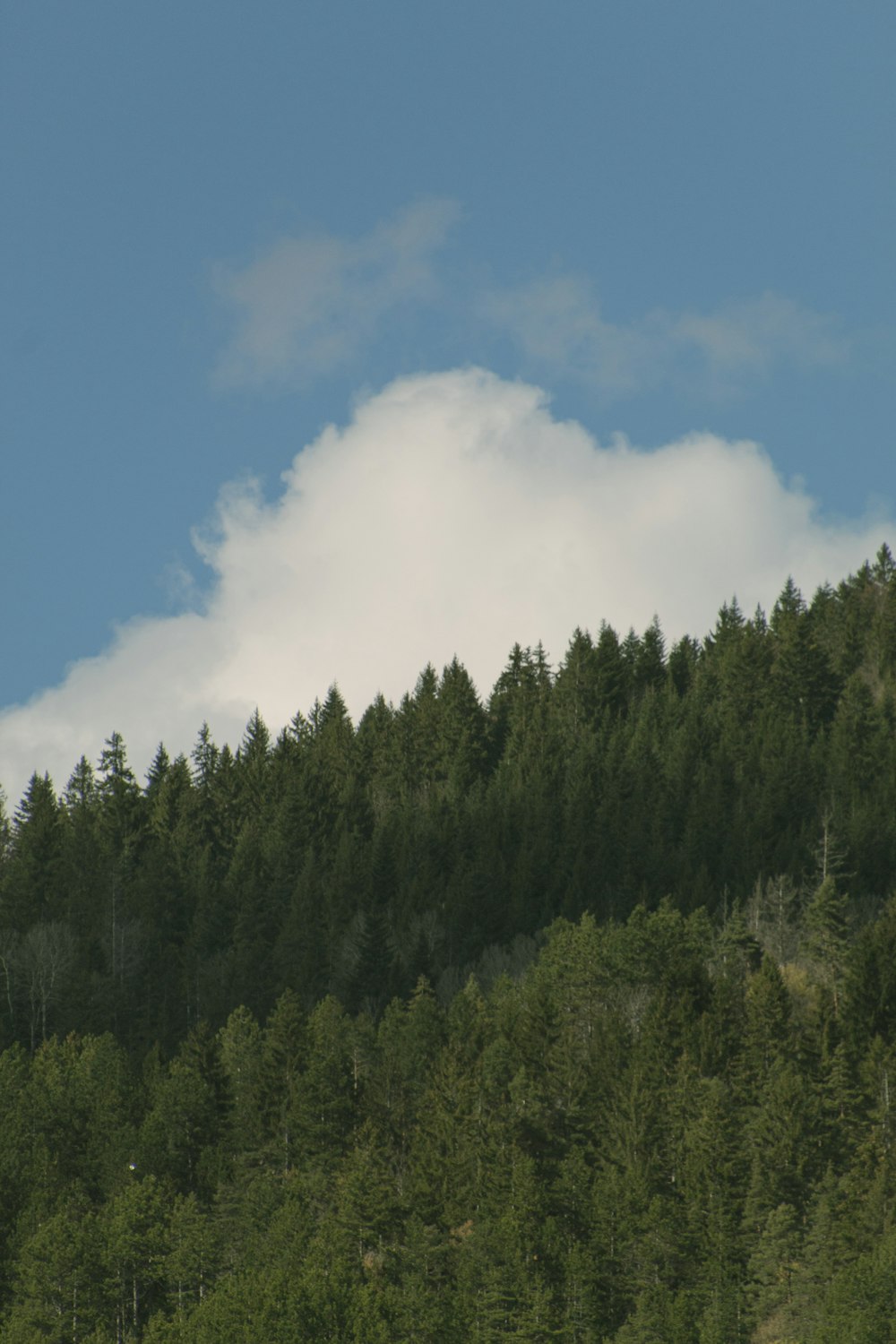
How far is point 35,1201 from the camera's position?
93312 millimetres

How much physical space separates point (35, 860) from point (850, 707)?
268 feet

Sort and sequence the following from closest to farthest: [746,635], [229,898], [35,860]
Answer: [229,898] < [35,860] < [746,635]

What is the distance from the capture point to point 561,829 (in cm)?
14525

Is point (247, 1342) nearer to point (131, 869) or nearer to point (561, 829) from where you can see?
point (561, 829)

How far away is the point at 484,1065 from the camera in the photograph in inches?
3676

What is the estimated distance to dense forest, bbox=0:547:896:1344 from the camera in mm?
78812

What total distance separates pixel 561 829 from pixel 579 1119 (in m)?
55.6

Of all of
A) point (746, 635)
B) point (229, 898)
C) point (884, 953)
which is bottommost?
point (884, 953)

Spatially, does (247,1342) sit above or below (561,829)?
below

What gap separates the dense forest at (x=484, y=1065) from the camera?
3103 inches

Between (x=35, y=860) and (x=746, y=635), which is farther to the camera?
(x=746, y=635)

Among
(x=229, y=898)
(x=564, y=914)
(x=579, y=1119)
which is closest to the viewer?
(x=579, y=1119)

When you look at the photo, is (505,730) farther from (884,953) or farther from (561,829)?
(884,953)

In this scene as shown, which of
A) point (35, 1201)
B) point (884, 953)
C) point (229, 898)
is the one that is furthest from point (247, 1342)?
point (229, 898)
